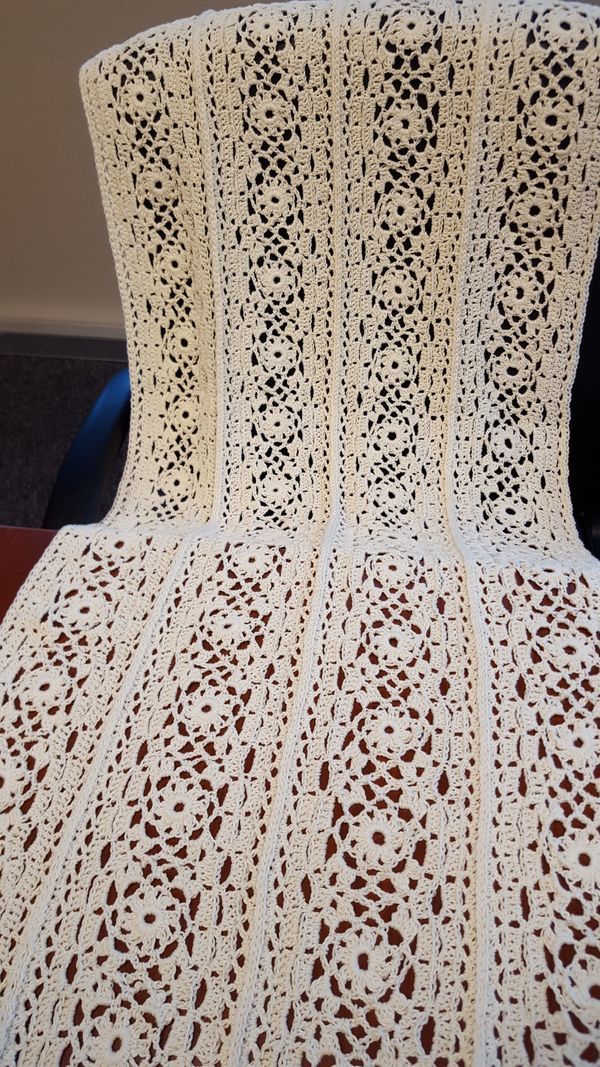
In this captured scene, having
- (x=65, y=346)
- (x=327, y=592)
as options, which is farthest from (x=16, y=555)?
(x=65, y=346)

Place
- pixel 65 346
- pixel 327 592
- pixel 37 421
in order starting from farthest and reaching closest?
pixel 65 346
pixel 37 421
pixel 327 592

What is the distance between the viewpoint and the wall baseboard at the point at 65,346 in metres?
1.97

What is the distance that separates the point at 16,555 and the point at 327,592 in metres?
0.35

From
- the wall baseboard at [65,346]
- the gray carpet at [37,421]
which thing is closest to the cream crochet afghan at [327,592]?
the gray carpet at [37,421]

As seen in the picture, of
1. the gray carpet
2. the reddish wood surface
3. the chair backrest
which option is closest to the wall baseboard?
the gray carpet

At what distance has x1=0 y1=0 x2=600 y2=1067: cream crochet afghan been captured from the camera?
0.54 meters

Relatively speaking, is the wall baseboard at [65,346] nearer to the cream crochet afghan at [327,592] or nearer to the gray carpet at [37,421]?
the gray carpet at [37,421]

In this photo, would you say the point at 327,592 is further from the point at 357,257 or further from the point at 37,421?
the point at 37,421

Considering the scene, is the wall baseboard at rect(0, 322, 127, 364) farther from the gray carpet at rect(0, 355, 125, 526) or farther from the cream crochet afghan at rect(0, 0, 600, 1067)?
the cream crochet afghan at rect(0, 0, 600, 1067)

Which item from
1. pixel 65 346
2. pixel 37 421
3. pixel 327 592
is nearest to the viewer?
pixel 327 592

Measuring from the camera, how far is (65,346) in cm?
200

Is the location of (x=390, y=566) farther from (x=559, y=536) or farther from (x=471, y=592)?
(x=559, y=536)

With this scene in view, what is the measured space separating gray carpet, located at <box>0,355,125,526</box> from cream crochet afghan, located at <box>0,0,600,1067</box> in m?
0.83

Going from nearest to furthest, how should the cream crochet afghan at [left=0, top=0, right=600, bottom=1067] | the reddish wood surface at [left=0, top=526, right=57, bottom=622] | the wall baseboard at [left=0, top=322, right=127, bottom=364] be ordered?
the cream crochet afghan at [left=0, top=0, right=600, bottom=1067] → the reddish wood surface at [left=0, top=526, right=57, bottom=622] → the wall baseboard at [left=0, top=322, right=127, bottom=364]
